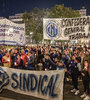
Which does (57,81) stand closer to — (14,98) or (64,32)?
(14,98)

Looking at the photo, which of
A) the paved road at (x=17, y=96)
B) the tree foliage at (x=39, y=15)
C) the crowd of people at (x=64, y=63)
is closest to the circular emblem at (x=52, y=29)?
the crowd of people at (x=64, y=63)

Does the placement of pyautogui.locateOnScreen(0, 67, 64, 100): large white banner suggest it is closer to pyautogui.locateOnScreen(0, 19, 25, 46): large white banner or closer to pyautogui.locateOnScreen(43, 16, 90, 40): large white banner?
pyautogui.locateOnScreen(0, 19, 25, 46): large white banner

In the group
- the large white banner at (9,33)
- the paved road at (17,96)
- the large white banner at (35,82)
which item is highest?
the large white banner at (9,33)

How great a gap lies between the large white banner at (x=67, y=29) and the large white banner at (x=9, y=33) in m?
1.73

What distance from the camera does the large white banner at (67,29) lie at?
983 centimetres

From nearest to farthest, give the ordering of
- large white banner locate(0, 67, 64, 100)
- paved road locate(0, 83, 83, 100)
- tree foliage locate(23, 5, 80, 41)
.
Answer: large white banner locate(0, 67, 64, 100)
paved road locate(0, 83, 83, 100)
tree foliage locate(23, 5, 80, 41)

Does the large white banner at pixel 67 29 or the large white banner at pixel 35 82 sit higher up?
the large white banner at pixel 67 29

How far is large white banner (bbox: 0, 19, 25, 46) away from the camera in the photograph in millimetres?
8445

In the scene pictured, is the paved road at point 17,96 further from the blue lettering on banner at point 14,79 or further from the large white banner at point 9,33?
the large white banner at point 9,33

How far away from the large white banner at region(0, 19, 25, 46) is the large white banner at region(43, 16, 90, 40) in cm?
173

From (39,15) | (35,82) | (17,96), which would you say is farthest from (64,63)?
(39,15)

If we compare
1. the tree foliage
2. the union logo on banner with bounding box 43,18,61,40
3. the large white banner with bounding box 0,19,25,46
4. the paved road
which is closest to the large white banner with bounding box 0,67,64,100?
the paved road

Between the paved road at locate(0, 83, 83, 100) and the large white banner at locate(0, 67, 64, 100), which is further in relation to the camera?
the paved road at locate(0, 83, 83, 100)

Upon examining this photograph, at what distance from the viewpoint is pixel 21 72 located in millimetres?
6137
